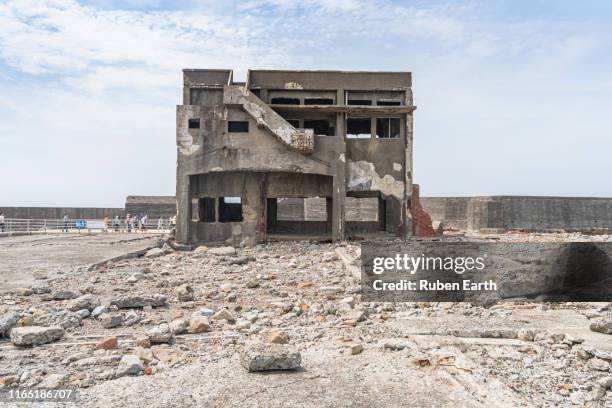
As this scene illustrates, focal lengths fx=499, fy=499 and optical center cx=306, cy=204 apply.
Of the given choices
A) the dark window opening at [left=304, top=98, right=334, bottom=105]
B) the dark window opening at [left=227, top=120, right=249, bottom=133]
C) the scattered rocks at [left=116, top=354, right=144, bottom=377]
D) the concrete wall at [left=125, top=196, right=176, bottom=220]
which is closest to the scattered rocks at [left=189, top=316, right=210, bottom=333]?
the scattered rocks at [left=116, top=354, right=144, bottom=377]

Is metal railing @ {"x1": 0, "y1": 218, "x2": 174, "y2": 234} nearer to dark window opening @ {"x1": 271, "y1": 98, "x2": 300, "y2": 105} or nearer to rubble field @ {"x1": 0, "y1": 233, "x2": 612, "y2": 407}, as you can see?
dark window opening @ {"x1": 271, "y1": 98, "x2": 300, "y2": 105}

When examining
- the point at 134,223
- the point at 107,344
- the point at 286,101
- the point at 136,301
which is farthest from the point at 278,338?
the point at 134,223

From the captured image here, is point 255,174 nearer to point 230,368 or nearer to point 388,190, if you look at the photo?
point 388,190

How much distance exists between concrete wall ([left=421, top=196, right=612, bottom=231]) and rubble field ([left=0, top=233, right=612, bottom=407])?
58.5 feet

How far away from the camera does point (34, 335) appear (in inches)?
234

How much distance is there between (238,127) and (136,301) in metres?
10.7

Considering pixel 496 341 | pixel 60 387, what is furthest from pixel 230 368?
pixel 496 341

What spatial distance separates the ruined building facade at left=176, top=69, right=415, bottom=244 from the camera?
17.1m

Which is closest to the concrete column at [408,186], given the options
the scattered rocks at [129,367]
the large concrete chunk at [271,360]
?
the large concrete chunk at [271,360]

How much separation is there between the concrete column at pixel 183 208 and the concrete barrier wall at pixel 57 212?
14.8 metres

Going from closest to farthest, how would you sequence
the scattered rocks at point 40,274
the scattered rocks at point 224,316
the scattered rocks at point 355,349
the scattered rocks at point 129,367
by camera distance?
the scattered rocks at point 129,367, the scattered rocks at point 355,349, the scattered rocks at point 224,316, the scattered rocks at point 40,274

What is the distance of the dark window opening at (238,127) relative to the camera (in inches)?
700

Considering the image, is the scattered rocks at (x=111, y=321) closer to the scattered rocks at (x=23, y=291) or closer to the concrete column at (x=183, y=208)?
the scattered rocks at (x=23, y=291)

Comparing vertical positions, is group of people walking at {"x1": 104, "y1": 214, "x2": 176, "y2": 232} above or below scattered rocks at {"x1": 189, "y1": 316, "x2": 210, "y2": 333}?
above
